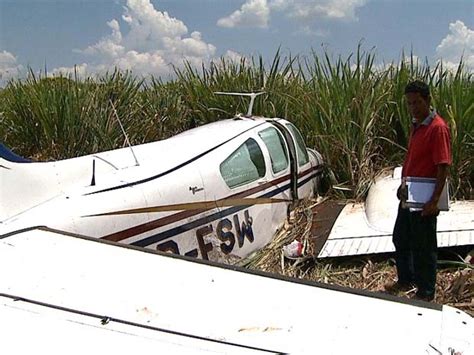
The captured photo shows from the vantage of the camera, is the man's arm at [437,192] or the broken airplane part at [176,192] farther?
the man's arm at [437,192]

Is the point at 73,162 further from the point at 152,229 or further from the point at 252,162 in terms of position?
the point at 252,162

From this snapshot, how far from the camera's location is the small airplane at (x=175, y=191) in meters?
3.49

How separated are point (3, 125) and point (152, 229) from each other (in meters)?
6.65

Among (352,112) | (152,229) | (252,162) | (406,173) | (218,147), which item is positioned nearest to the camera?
(152,229)

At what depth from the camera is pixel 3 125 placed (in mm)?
9422

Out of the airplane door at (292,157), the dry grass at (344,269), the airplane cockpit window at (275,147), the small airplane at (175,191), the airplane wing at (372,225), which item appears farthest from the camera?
the airplane door at (292,157)

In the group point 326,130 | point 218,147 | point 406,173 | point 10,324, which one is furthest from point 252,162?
point 10,324

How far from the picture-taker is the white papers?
13.5 feet

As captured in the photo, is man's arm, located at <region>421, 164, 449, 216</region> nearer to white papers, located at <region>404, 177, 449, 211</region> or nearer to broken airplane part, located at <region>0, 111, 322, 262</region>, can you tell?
white papers, located at <region>404, 177, 449, 211</region>

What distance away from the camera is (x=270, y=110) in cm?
880

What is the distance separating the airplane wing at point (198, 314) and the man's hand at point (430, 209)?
2291 mm

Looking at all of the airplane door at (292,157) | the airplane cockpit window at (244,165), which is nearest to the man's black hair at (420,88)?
the airplane cockpit window at (244,165)

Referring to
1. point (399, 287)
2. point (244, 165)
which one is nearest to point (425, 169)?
point (399, 287)

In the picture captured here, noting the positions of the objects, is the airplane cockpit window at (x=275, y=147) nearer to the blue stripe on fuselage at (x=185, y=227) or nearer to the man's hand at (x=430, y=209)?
the blue stripe on fuselage at (x=185, y=227)
